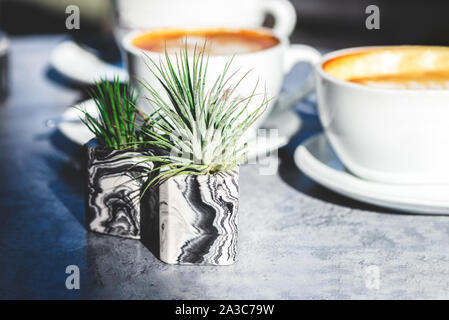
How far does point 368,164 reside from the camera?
22.0 inches

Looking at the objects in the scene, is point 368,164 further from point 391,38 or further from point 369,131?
point 391,38

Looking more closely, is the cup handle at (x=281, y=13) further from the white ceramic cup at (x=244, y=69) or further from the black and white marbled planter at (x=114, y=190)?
the black and white marbled planter at (x=114, y=190)

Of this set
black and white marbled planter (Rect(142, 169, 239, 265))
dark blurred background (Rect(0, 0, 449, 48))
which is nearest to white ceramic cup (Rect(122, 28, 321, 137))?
black and white marbled planter (Rect(142, 169, 239, 265))

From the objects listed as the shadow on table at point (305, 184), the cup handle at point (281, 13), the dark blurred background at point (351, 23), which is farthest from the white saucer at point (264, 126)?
the dark blurred background at point (351, 23)

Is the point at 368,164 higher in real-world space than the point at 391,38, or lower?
higher

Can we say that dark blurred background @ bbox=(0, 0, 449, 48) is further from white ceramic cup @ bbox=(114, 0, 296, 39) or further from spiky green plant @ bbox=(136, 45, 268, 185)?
spiky green plant @ bbox=(136, 45, 268, 185)

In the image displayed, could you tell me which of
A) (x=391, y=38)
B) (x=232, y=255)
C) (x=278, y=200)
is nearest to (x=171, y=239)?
(x=232, y=255)

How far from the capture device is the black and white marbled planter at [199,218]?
451mm

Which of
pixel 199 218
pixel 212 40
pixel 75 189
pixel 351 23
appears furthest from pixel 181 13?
pixel 351 23

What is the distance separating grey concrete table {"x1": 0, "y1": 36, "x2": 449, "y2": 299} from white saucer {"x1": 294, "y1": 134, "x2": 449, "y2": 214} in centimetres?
1

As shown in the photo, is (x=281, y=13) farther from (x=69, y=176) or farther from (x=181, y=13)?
(x=69, y=176)
